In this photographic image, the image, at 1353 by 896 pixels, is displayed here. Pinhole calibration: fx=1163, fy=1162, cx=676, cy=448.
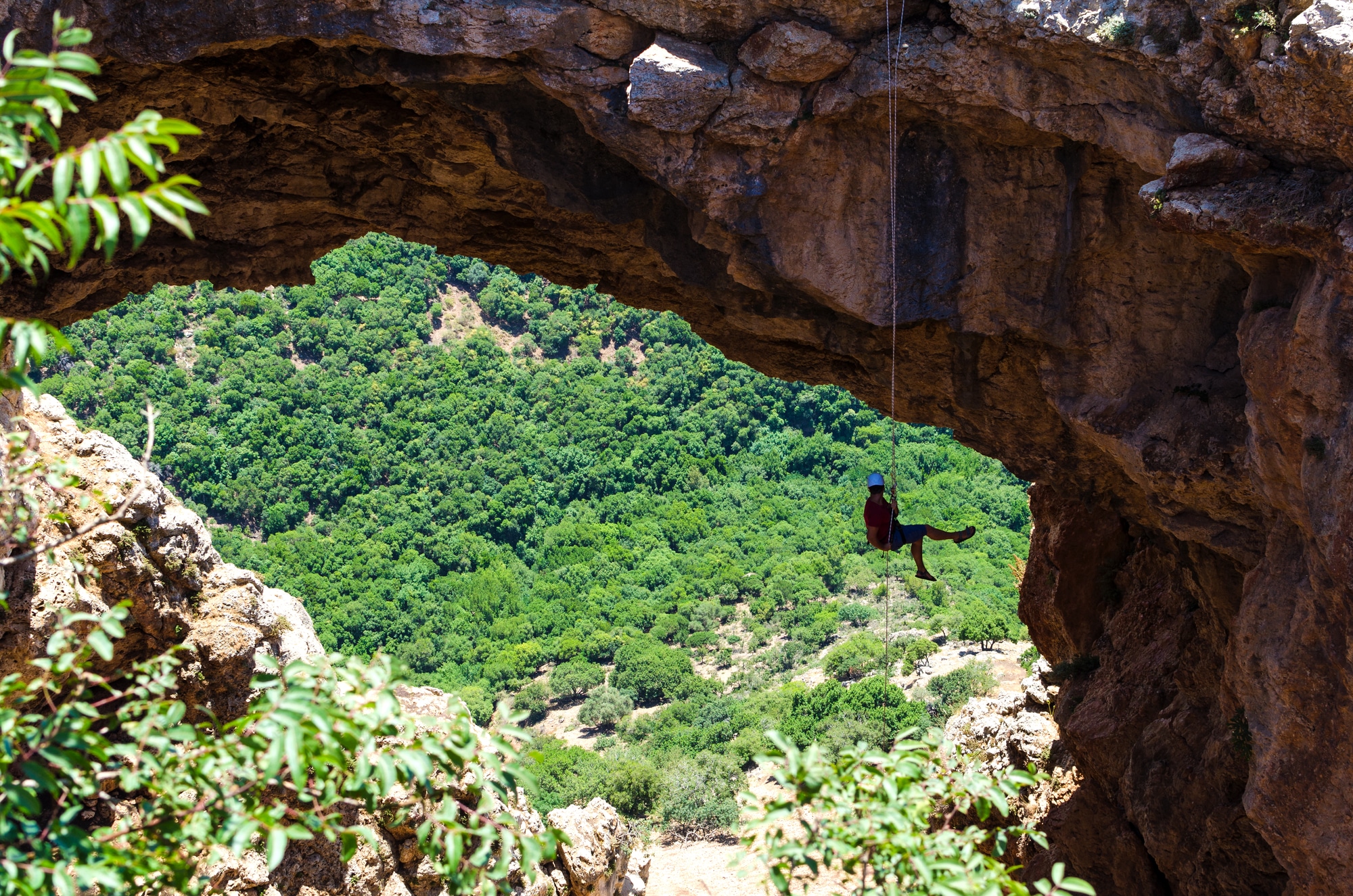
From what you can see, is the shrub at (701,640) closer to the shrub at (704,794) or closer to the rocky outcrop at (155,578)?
the shrub at (704,794)

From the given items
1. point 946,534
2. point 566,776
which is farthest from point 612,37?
point 566,776

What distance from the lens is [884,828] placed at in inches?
205

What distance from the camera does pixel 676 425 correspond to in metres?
41.6

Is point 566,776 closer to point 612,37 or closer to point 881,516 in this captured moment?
point 881,516

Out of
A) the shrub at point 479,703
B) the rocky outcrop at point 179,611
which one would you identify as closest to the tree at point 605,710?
the shrub at point 479,703

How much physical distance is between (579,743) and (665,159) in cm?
2176

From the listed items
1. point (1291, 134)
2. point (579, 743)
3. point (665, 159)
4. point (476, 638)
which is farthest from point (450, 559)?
point (1291, 134)

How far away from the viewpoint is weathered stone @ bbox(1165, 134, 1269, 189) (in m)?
8.02

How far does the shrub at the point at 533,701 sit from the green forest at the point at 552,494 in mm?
94

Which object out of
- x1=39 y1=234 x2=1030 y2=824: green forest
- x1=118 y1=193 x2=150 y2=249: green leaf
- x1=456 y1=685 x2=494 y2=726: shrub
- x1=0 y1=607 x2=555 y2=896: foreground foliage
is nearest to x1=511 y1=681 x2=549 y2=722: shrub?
x1=39 y1=234 x2=1030 y2=824: green forest

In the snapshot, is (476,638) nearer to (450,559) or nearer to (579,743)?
(450,559)

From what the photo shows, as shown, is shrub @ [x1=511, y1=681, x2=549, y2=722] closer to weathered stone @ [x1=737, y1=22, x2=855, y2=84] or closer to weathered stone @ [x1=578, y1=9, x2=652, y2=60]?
weathered stone @ [x1=578, y1=9, x2=652, y2=60]

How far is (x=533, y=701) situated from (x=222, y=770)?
27.1 metres

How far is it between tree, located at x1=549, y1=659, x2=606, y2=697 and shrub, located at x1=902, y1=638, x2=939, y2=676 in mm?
8380
